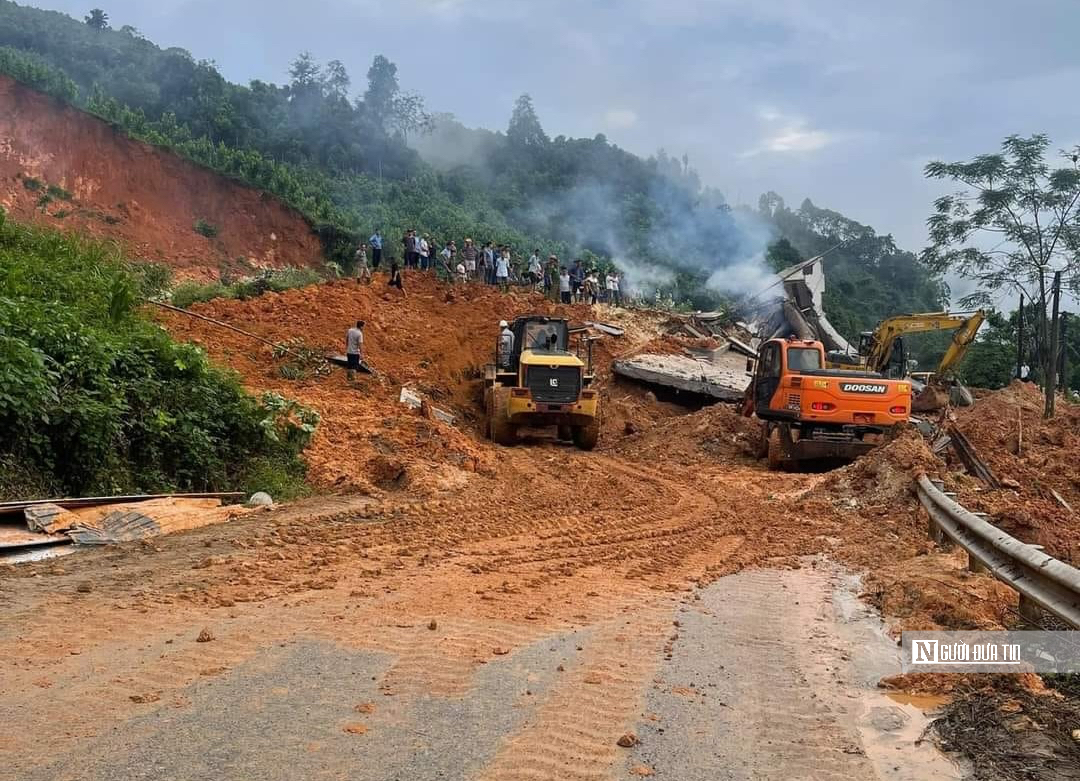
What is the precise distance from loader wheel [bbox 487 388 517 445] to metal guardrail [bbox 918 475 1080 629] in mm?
11292

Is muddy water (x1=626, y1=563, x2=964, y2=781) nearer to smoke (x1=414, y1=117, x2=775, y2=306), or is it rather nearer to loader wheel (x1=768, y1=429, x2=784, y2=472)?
loader wheel (x1=768, y1=429, x2=784, y2=472)

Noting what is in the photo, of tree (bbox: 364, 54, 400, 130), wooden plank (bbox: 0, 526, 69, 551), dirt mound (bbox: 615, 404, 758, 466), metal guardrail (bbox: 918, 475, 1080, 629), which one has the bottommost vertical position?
dirt mound (bbox: 615, 404, 758, 466)

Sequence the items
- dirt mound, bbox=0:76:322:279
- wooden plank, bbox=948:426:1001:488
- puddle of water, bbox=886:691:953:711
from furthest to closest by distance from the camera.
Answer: dirt mound, bbox=0:76:322:279
wooden plank, bbox=948:426:1001:488
puddle of water, bbox=886:691:953:711

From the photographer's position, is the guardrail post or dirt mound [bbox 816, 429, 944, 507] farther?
dirt mound [bbox 816, 429, 944, 507]

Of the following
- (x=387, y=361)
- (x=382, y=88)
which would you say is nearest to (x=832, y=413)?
(x=387, y=361)

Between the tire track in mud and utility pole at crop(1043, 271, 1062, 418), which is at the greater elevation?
utility pole at crop(1043, 271, 1062, 418)

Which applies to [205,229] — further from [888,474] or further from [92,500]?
[888,474]

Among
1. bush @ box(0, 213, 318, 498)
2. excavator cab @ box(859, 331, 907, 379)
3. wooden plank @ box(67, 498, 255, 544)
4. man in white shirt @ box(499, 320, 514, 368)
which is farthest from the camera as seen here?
excavator cab @ box(859, 331, 907, 379)

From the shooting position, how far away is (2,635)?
5496 millimetres

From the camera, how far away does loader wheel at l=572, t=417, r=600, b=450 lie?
1934 centimetres

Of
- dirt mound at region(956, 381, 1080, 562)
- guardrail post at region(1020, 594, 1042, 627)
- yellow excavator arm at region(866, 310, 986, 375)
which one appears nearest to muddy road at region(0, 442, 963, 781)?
guardrail post at region(1020, 594, 1042, 627)

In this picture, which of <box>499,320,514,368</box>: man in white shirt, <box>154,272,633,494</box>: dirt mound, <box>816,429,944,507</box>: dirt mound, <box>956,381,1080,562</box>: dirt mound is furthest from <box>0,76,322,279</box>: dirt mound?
<box>956,381,1080,562</box>: dirt mound

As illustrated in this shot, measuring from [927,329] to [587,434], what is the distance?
37.9 feet

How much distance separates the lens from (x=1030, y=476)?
39.4ft
